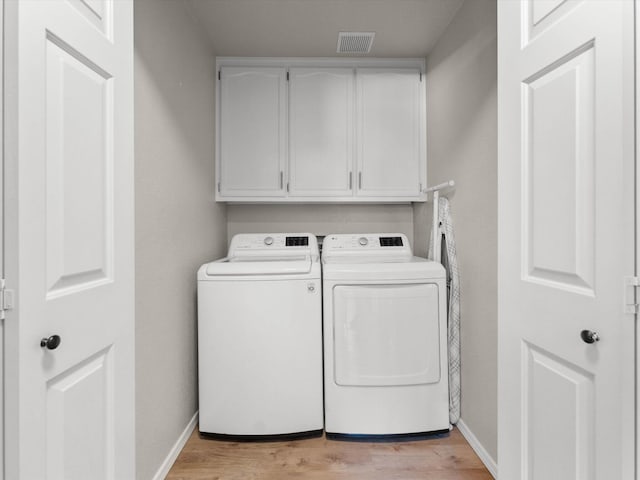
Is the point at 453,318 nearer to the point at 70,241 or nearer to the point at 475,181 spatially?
the point at 475,181

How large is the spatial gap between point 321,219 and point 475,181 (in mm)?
1283

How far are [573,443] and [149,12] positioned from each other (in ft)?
6.73

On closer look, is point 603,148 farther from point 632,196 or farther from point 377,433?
point 377,433

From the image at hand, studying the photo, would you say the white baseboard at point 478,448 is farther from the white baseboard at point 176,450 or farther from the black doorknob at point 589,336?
the white baseboard at point 176,450

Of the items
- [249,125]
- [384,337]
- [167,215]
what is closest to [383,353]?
[384,337]

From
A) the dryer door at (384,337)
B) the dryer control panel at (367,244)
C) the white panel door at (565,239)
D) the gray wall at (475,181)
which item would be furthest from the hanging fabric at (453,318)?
the white panel door at (565,239)

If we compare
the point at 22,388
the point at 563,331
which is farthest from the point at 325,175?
the point at 22,388

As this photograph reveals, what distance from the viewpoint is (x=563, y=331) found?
911mm

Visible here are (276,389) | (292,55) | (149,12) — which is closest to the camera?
(149,12)

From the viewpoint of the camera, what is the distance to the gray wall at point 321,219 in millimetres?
2965

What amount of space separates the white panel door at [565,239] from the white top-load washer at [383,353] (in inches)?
35.7

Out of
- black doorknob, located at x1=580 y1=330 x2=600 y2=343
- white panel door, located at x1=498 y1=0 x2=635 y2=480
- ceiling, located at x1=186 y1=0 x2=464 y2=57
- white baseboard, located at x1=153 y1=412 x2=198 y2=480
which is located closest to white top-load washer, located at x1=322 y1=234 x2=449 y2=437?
white baseboard, located at x1=153 y1=412 x2=198 y2=480

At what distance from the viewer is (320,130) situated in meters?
2.71

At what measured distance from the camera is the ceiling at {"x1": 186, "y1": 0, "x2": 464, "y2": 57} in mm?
2082
